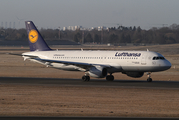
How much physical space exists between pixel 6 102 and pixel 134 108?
10.3m

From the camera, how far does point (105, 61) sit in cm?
4478

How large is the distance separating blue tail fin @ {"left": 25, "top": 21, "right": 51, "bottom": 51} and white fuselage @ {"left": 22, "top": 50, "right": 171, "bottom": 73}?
131 inches

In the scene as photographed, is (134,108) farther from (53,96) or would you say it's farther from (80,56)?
(80,56)

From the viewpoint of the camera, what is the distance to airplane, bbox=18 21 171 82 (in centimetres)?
4231

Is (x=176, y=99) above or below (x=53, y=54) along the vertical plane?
below

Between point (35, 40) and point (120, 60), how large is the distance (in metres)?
15.8

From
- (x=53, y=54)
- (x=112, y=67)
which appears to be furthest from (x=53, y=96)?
(x=53, y=54)

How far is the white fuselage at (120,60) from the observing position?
138ft

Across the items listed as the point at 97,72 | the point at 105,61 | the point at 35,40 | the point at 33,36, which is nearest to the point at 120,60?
the point at 105,61

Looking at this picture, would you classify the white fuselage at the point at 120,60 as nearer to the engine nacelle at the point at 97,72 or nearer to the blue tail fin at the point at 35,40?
the engine nacelle at the point at 97,72

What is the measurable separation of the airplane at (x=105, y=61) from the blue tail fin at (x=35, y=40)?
86cm

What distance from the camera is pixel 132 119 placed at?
18969 mm

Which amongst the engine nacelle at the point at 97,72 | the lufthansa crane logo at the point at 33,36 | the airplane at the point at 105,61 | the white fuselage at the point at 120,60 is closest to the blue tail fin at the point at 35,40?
the lufthansa crane logo at the point at 33,36

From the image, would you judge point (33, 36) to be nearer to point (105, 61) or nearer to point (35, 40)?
point (35, 40)
